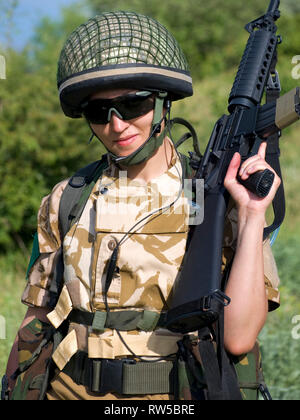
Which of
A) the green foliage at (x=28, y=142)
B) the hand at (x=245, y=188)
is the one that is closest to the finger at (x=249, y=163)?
the hand at (x=245, y=188)

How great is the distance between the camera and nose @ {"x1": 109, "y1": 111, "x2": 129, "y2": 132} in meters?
2.14

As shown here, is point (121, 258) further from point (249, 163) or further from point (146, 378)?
Answer: point (249, 163)

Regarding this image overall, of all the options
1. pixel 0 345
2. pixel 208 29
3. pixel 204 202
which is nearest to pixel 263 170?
pixel 204 202

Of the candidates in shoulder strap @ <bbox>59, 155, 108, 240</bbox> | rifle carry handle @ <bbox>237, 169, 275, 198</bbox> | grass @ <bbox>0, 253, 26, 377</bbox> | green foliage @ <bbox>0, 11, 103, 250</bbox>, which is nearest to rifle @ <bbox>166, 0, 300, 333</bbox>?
rifle carry handle @ <bbox>237, 169, 275, 198</bbox>

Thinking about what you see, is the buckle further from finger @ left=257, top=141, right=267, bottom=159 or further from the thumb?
finger @ left=257, top=141, right=267, bottom=159

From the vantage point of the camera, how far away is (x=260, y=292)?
1.93 m

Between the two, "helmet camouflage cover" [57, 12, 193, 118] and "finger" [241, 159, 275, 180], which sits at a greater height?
"helmet camouflage cover" [57, 12, 193, 118]

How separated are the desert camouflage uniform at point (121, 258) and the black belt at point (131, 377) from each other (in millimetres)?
38

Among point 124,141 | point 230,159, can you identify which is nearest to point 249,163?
point 230,159

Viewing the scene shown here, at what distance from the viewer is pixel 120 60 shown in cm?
220

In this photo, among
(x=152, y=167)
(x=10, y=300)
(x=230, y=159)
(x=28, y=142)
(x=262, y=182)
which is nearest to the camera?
(x=262, y=182)

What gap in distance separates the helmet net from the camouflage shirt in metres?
0.42

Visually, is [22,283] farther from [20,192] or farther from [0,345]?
[0,345]

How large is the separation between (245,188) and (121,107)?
0.54 meters
